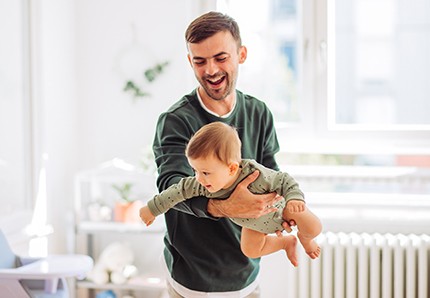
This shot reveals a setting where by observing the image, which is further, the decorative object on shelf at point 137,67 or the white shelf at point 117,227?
the decorative object on shelf at point 137,67

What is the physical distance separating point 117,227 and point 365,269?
1134 millimetres

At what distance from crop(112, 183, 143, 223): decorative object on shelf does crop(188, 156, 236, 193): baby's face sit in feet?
5.52

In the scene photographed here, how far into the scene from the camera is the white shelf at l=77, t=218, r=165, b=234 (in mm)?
3012

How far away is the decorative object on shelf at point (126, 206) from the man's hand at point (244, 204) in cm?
166

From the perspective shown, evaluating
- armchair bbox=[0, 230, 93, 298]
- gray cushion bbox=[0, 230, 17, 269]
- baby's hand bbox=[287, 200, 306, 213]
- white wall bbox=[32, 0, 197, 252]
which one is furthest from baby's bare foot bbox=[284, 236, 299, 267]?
white wall bbox=[32, 0, 197, 252]

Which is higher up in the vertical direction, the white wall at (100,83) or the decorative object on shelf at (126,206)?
the white wall at (100,83)

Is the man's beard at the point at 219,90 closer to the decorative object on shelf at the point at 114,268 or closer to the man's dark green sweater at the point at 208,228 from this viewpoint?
the man's dark green sweater at the point at 208,228

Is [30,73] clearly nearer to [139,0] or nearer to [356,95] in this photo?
[139,0]

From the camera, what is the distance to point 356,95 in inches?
128

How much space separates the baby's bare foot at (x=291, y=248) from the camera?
61.0 inches

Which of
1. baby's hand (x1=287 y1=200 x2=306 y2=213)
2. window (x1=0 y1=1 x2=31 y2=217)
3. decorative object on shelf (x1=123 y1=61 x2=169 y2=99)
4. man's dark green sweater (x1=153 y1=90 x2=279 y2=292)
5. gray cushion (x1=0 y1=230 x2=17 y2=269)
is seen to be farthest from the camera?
decorative object on shelf (x1=123 y1=61 x2=169 y2=99)

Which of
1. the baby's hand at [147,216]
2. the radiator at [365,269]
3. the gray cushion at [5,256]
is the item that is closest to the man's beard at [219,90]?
the baby's hand at [147,216]

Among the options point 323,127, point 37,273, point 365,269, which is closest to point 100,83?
point 323,127

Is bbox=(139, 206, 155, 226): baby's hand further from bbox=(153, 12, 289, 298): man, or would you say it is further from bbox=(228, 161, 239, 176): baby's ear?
bbox=(228, 161, 239, 176): baby's ear
